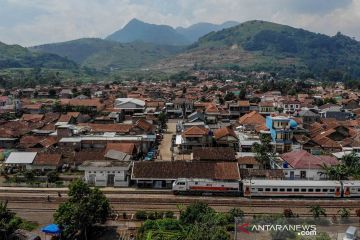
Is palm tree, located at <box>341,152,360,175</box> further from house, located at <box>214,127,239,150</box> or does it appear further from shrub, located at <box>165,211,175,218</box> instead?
shrub, located at <box>165,211,175,218</box>

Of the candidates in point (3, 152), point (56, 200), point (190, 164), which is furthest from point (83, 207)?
point (3, 152)

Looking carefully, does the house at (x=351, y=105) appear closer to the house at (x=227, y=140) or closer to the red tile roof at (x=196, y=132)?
the house at (x=227, y=140)

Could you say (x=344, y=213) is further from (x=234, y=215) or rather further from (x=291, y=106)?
(x=291, y=106)

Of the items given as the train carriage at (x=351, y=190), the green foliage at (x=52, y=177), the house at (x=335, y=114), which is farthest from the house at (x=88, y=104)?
the train carriage at (x=351, y=190)

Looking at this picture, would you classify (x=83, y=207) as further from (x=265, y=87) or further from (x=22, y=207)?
(x=265, y=87)

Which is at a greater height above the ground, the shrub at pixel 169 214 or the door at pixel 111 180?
the door at pixel 111 180

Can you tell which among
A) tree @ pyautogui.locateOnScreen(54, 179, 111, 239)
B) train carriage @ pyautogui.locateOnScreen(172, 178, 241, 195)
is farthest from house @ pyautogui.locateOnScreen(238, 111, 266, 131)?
tree @ pyautogui.locateOnScreen(54, 179, 111, 239)
